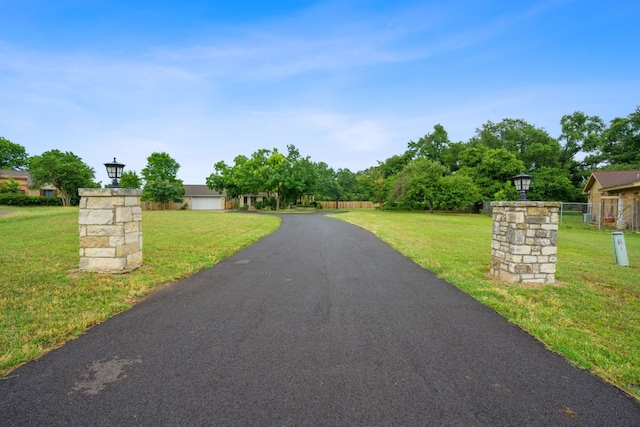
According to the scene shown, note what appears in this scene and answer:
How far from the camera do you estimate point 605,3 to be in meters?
9.63

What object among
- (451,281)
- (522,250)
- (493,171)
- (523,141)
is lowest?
(451,281)

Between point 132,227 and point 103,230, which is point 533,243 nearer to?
point 132,227

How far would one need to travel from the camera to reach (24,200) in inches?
→ 1206

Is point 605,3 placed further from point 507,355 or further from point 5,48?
point 5,48

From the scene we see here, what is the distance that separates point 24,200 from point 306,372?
42164mm

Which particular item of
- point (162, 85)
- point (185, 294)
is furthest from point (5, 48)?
point (185, 294)

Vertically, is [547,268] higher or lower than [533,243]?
lower

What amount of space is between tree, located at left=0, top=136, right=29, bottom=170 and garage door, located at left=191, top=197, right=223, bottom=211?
34.8 meters

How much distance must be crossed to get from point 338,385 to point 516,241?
4.73m

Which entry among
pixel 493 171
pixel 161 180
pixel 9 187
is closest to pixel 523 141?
pixel 493 171

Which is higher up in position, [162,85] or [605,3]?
[605,3]

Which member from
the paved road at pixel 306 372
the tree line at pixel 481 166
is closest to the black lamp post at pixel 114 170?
the paved road at pixel 306 372

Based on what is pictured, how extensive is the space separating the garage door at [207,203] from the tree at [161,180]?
9.71ft

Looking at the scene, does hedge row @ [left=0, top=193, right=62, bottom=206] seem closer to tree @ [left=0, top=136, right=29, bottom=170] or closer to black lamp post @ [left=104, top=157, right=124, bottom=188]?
tree @ [left=0, top=136, right=29, bottom=170]
